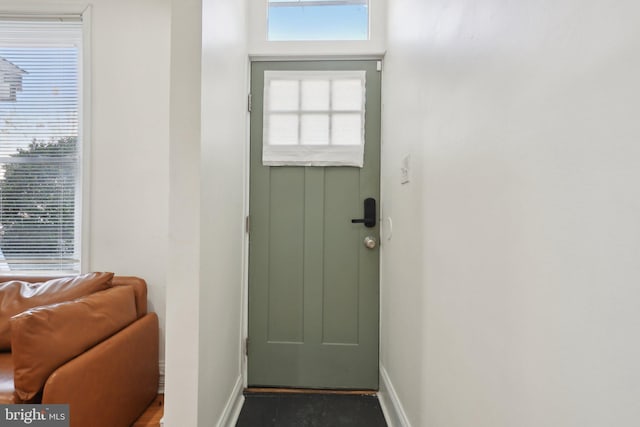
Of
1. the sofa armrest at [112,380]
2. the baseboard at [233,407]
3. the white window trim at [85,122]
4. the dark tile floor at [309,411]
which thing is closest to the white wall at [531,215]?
the dark tile floor at [309,411]

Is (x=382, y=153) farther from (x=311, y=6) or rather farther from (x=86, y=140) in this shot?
(x=86, y=140)

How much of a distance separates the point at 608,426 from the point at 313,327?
5.65ft

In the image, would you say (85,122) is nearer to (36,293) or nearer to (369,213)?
(36,293)

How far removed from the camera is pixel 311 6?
208 centimetres

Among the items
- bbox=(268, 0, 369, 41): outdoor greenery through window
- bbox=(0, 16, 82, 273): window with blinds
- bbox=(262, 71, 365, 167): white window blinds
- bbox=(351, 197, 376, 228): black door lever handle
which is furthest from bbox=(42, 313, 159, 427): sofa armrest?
bbox=(268, 0, 369, 41): outdoor greenery through window

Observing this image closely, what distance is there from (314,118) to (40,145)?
1.90m

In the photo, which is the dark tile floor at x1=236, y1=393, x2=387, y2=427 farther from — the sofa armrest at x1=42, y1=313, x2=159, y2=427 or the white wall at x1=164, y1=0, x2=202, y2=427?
the white wall at x1=164, y1=0, x2=202, y2=427

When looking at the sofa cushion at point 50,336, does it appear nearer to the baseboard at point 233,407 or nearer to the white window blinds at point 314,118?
the baseboard at point 233,407

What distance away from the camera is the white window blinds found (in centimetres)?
205

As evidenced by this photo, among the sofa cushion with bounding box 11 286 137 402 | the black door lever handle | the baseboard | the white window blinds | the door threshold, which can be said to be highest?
the white window blinds

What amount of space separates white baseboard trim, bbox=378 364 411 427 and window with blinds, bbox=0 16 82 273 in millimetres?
2161

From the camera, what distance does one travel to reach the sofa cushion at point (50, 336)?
1.20m

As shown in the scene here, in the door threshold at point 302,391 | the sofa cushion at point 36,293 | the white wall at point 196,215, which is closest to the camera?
the white wall at point 196,215

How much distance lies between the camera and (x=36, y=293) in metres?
1.73
